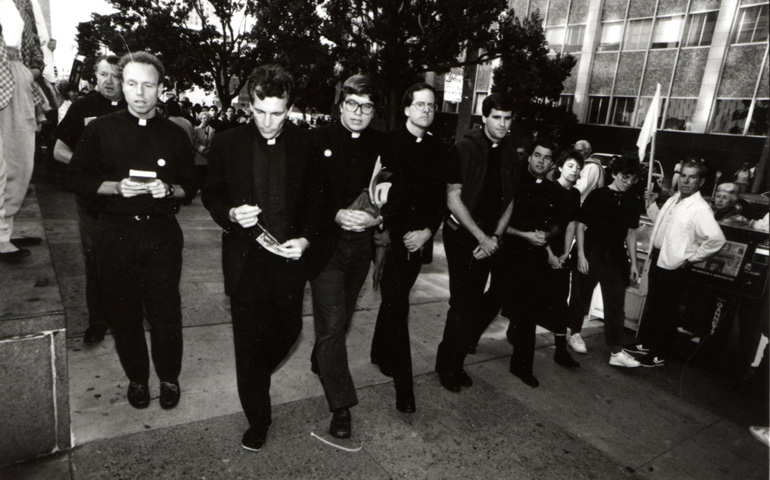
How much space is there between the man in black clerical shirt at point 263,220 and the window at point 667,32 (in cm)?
2417

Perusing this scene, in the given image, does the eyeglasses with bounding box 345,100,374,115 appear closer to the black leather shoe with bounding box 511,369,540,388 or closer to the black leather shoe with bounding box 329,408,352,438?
the black leather shoe with bounding box 329,408,352,438

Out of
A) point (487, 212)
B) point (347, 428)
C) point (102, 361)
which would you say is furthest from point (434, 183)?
point (102, 361)

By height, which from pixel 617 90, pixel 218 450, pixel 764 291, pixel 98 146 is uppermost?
pixel 617 90

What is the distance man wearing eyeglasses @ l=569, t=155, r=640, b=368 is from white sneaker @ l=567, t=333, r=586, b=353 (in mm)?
259

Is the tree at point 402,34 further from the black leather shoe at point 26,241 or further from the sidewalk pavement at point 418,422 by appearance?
the black leather shoe at point 26,241

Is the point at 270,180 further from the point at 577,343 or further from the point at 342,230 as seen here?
the point at 577,343

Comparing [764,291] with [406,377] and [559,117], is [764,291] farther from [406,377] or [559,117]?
[559,117]

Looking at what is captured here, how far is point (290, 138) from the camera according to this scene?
106 inches

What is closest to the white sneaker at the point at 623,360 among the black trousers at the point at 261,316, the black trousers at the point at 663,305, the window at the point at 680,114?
the black trousers at the point at 663,305

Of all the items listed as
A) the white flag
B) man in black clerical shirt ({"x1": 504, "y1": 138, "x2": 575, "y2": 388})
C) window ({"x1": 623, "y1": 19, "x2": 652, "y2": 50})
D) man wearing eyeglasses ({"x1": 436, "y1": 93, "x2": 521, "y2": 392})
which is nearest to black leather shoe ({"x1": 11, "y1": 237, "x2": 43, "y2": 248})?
man wearing eyeglasses ({"x1": 436, "y1": 93, "x2": 521, "y2": 392})

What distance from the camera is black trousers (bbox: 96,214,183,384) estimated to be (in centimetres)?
282

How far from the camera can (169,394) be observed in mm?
3086

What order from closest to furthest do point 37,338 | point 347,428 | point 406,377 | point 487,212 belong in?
1. point 37,338
2. point 347,428
3. point 406,377
4. point 487,212

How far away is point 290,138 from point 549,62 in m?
18.7
